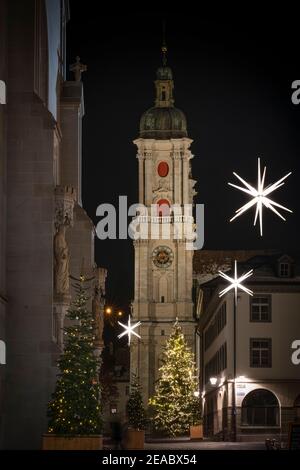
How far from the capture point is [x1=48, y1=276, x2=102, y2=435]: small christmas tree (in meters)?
35.9

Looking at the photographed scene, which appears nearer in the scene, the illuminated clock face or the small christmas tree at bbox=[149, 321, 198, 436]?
the small christmas tree at bbox=[149, 321, 198, 436]

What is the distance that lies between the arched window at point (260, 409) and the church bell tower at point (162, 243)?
76548mm

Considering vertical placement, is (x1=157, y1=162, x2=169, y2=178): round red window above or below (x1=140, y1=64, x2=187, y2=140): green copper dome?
below

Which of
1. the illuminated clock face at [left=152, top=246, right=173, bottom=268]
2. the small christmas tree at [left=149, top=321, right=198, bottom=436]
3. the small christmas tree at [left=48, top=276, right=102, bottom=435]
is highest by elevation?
the illuminated clock face at [left=152, top=246, right=173, bottom=268]

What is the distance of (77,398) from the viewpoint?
119 ft

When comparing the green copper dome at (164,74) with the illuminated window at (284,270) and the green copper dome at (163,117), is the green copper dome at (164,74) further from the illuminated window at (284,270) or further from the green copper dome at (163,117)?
the illuminated window at (284,270)

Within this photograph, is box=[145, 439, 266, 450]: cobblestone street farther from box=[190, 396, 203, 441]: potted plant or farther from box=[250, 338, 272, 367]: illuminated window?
box=[190, 396, 203, 441]: potted plant

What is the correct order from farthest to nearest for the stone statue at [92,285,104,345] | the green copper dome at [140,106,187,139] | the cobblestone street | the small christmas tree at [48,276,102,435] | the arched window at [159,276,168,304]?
the green copper dome at [140,106,187,139]
the arched window at [159,276,168,304]
the cobblestone street
the stone statue at [92,285,104,345]
the small christmas tree at [48,276,102,435]

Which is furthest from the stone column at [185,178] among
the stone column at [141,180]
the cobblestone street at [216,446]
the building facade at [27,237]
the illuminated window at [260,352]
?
the building facade at [27,237]

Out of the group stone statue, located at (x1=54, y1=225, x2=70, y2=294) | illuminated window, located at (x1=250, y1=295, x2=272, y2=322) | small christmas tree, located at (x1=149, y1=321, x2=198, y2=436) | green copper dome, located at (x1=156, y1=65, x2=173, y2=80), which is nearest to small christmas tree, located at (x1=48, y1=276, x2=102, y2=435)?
stone statue, located at (x1=54, y1=225, x2=70, y2=294)

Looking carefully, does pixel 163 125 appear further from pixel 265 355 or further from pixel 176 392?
pixel 265 355

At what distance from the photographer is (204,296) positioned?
395 ft

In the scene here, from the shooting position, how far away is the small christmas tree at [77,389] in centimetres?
3594
